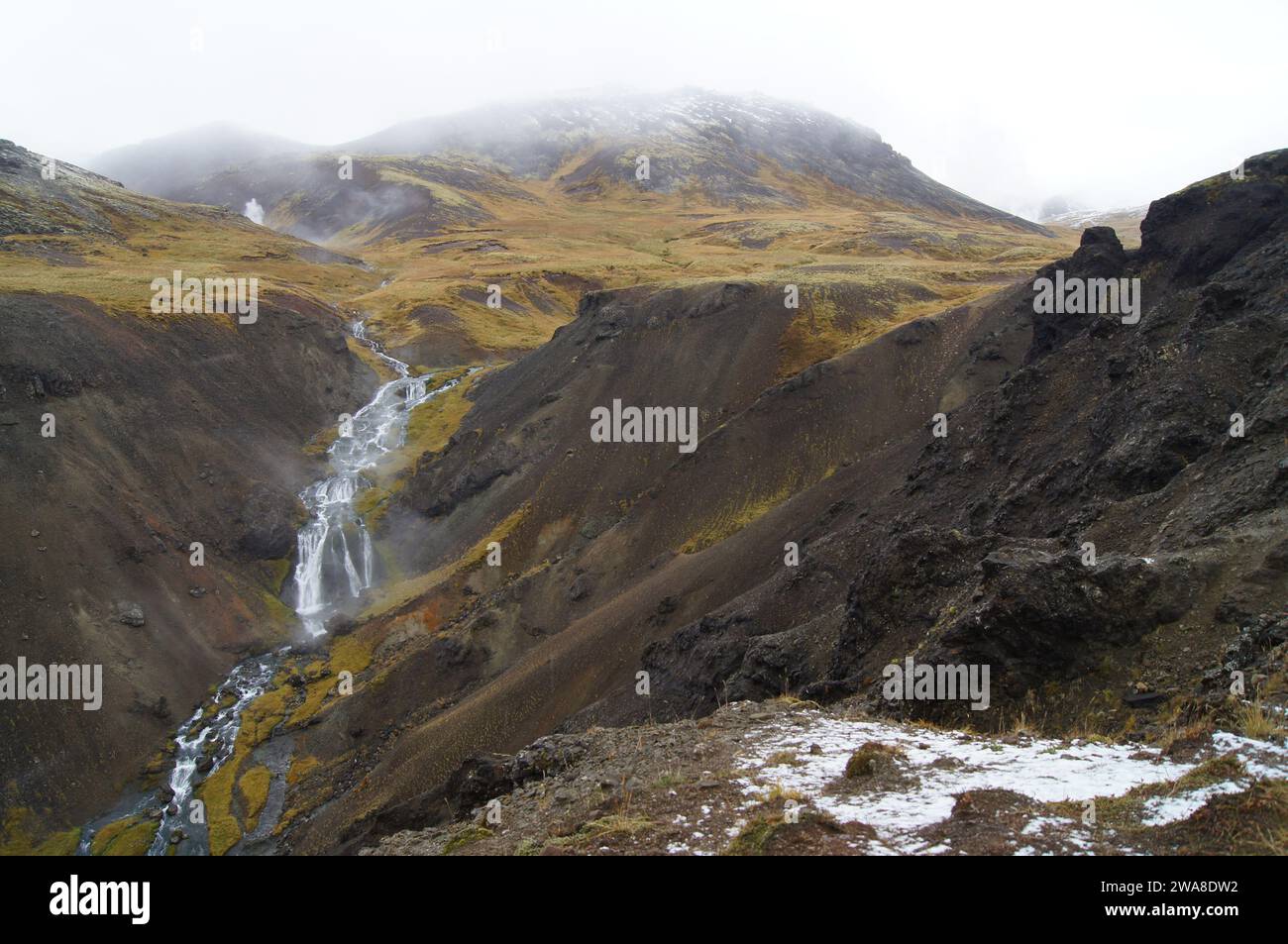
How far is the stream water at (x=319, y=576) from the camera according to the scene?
32.8 meters

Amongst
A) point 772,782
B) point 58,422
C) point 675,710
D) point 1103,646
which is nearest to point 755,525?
point 675,710

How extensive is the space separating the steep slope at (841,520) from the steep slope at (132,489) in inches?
314

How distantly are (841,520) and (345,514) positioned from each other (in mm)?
37649

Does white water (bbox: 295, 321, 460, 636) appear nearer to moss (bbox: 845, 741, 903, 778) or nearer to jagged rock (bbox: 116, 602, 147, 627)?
jagged rock (bbox: 116, 602, 147, 627)

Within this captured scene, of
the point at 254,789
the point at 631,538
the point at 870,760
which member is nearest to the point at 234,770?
the point at 254,789

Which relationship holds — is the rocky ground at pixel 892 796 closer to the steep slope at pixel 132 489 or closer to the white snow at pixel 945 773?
the white snow at pixel 945 773

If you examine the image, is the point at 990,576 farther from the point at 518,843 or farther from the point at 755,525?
the point at 755,525

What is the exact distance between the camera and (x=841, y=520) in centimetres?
3106

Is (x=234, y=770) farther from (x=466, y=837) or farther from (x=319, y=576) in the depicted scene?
(x=466, y=837)

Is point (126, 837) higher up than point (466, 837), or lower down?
lower down

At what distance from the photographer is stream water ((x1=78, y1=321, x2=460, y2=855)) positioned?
108ft

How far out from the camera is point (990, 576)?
40.8 ft

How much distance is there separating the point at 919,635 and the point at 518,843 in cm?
Answer: 979

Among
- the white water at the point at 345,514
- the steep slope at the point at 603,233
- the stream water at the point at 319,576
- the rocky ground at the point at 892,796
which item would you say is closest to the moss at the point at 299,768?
the stream water at the point at 319,576
